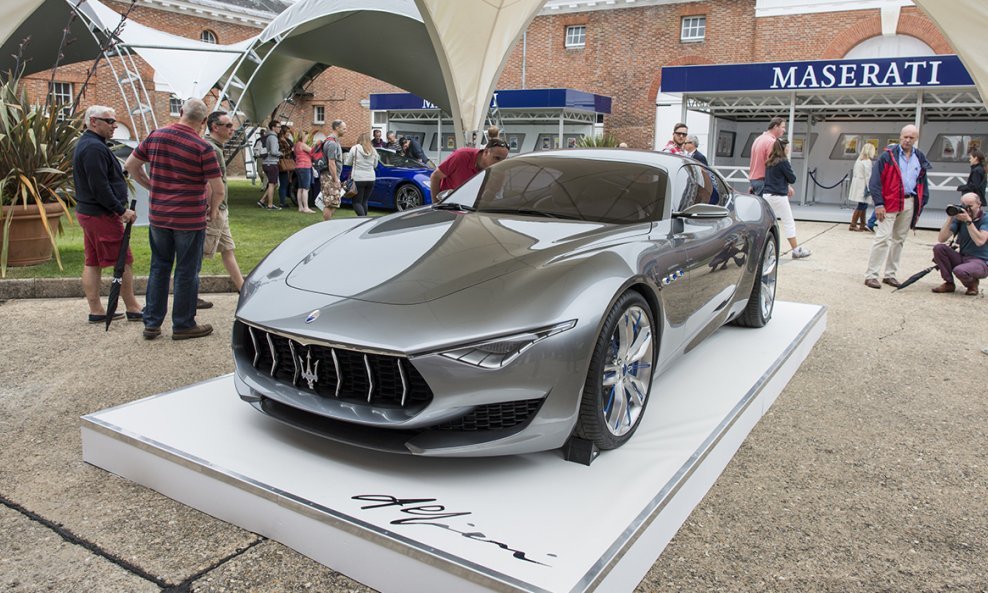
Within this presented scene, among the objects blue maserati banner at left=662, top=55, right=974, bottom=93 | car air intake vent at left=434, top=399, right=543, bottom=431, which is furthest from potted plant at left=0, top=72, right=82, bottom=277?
blue maserati banner at left=662, top=55, right=974, bottom=93

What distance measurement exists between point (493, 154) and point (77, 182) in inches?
131

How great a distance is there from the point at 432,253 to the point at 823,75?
690 inches

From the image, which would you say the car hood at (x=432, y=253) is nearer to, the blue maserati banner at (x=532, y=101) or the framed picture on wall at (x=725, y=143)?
the blue maserati banner at (x=532, y=101)

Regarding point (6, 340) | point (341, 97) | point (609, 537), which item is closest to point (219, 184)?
point (6, 340)

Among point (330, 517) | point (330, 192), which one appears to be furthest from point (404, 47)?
point (330, 517)

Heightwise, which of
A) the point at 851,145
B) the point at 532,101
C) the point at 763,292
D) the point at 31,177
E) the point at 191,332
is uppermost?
the point at 532,101

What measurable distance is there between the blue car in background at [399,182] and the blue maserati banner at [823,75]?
8032 millimetres

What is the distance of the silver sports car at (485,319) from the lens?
8.86 ft

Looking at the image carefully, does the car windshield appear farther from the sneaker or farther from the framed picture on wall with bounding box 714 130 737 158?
the framed picture on wall with bounding box 714 130 737 158

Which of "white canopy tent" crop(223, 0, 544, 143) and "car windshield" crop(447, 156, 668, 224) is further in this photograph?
"white canopy tent" crop(223, 0, 544, 143)

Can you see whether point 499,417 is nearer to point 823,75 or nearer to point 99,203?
point 99,203

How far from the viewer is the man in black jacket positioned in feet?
18.5

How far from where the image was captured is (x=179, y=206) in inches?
212
